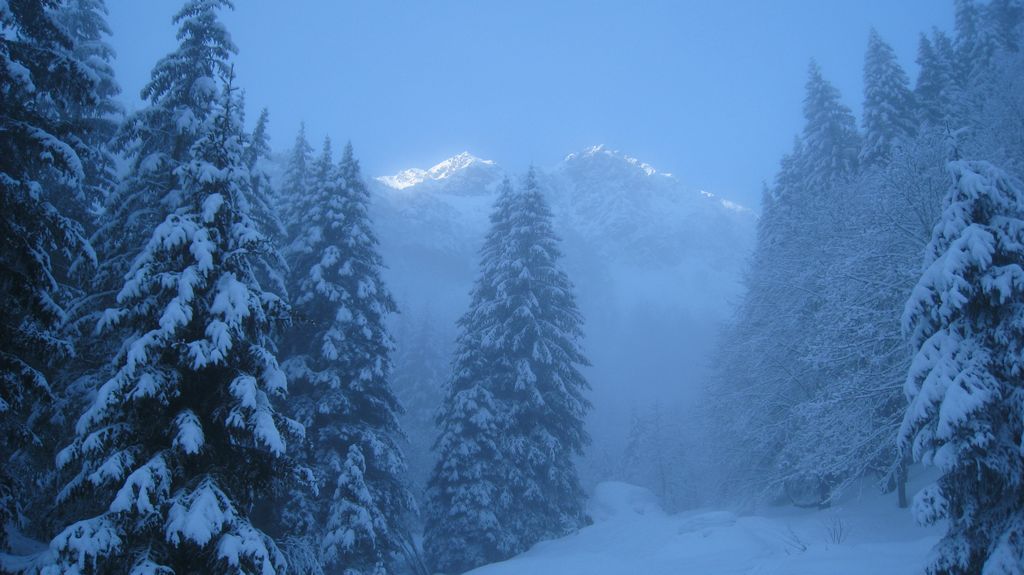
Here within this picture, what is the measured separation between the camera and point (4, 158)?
340 inches

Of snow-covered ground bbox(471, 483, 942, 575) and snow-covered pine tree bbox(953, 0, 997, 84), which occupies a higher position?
snow-covered pine tree bbox(953, 0, 997, 84)

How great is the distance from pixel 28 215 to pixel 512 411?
614 inches

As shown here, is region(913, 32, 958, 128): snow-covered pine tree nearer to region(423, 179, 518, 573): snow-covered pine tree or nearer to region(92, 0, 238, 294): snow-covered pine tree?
region(423, 179, 518, 573): snow-covered pine tree

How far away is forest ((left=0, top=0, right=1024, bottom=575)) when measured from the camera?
24.1ft

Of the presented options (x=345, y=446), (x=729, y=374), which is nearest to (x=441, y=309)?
(x=729, y=374)

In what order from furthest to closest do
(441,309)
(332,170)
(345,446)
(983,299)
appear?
(441,309) < (332,170) < (345,446) < (983,299)

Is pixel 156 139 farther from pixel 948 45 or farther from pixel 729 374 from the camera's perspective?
pixel 948 45

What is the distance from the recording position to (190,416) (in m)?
7.32

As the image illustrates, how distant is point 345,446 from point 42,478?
720 cm

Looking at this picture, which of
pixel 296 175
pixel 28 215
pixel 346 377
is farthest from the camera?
pixel 296 175

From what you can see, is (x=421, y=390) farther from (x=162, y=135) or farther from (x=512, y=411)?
(x=162, y=135)

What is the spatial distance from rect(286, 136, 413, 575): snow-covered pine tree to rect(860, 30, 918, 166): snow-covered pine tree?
24.2 m

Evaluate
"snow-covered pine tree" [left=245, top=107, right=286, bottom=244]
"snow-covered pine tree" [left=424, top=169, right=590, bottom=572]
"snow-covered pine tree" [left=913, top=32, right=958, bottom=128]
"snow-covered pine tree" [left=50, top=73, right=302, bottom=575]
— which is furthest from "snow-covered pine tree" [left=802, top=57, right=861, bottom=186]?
"snow-covered pine tree" [left=50, top=73, right=302, bottom=575]

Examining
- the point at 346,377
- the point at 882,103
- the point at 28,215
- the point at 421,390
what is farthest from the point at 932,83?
the point at 421,390
